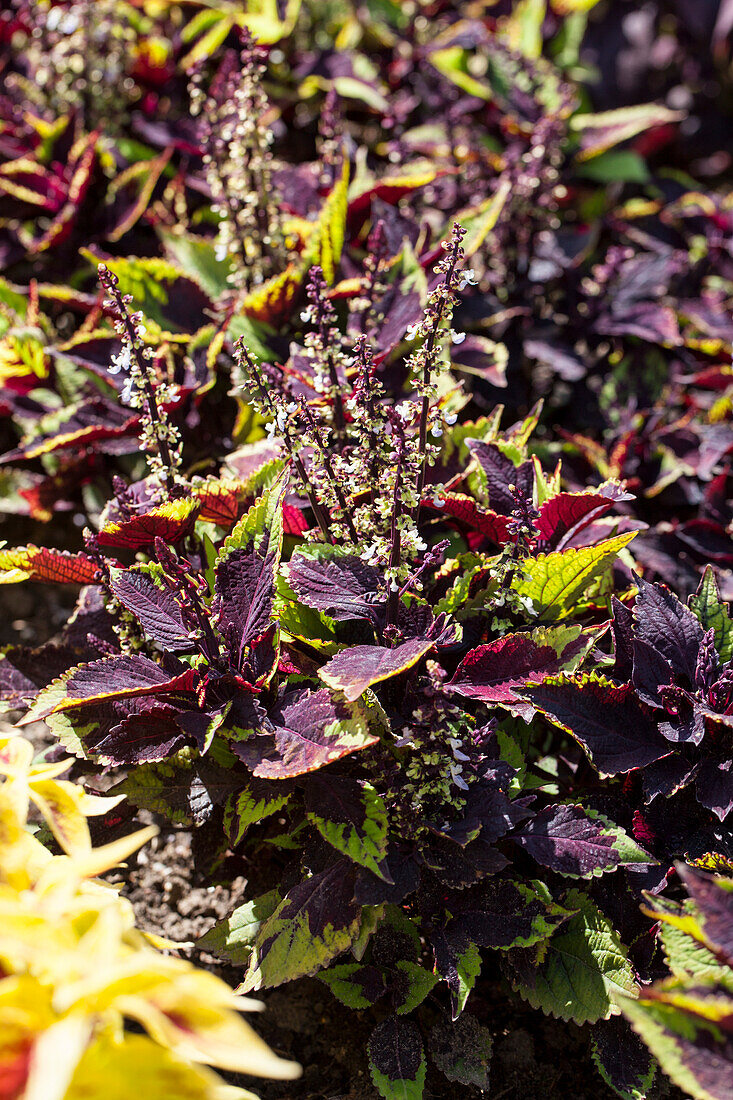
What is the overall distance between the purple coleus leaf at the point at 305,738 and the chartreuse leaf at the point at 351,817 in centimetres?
9

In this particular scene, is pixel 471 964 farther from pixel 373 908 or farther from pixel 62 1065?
pixel 62 1065

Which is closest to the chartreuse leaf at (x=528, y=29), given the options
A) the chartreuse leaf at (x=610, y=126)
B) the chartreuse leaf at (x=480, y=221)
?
the chartreuse leaf at (x=610, y=126)

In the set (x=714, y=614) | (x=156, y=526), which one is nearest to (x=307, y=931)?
(x=156, y=526)

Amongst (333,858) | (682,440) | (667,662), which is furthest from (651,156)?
(333,858)

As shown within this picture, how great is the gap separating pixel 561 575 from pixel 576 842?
0.48 metres

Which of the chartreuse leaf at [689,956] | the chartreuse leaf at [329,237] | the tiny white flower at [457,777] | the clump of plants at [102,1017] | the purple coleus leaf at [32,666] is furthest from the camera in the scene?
the chartreuse leaf at [329,237]

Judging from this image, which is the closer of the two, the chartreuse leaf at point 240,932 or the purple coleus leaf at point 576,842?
the purple coleus leaf at point 576,842

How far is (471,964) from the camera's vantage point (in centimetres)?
149

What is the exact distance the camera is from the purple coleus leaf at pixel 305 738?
1.41 m

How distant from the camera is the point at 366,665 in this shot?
4.76 ft

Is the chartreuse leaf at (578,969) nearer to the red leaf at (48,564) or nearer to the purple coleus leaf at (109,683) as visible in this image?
the purple coleus leaf at (109,683)

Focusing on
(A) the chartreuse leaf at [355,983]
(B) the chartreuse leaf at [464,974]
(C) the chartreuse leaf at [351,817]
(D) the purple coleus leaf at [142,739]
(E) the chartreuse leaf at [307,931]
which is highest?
(D) the purple coleus leaf at [142,739]

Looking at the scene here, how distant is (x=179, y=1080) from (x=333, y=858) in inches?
23.3

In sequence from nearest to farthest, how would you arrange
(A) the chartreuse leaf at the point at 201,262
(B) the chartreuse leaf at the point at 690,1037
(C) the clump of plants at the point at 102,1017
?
(C) the clump of plants at the point at 102,1017
(B) the chartreuse leaf at the point at 690,1037
(A) the chartreuse leaf at the point at 201,262
